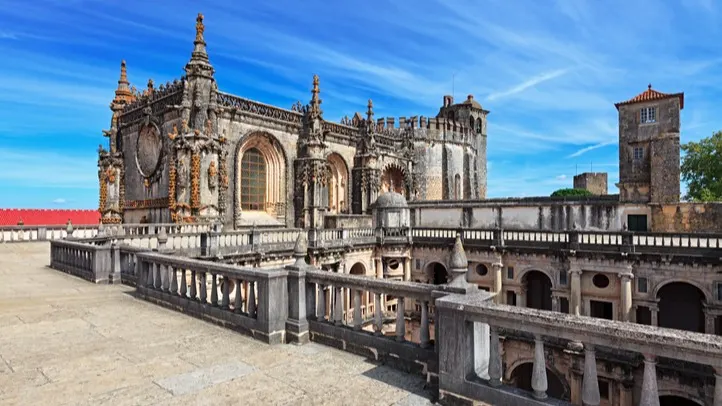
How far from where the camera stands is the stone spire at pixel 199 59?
68.2 feet

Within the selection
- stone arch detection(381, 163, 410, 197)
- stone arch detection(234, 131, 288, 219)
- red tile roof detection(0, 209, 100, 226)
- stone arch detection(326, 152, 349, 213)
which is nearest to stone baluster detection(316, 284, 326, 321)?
stone arch detection(234, 131, 288, 219)

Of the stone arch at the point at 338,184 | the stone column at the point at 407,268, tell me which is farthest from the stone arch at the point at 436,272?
the stone arch at the point at 338,184

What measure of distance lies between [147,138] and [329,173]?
38.6 ft

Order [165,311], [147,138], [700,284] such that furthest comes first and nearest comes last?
[147,138] < [700,284] < [165,311]

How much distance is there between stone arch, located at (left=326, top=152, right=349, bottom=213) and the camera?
3038 cm

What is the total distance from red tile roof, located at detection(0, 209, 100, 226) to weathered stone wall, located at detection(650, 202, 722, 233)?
42.2 metres

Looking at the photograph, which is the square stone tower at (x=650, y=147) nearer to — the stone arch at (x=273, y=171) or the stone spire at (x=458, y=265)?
the stone arch at (x=273, y=171)

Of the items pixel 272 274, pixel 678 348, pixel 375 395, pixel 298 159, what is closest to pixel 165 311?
pixel 272 274

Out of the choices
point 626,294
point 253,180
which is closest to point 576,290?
point 626,294

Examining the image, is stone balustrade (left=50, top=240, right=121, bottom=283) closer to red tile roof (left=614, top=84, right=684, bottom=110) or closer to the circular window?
the circular window

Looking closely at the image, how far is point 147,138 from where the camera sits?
2461 cm

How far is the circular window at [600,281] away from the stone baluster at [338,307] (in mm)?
19090

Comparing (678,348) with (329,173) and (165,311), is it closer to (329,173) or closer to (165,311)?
(165,311)

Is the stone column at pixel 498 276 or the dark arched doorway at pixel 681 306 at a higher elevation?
the stone column at pixel 498 276
